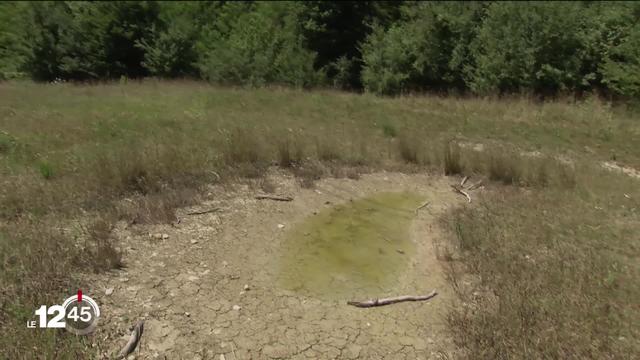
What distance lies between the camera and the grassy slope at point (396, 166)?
3754 millimetres

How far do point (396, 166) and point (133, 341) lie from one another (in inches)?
209

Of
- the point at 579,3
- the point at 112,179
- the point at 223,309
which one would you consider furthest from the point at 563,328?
the point at 579,3

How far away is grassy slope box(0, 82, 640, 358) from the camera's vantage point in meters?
3.75

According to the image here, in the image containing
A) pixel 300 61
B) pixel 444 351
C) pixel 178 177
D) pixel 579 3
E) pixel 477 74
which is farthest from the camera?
pixel 300 61

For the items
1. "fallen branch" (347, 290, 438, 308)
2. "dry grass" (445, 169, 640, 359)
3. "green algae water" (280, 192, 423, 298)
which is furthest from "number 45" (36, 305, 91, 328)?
"dry grass" (445, 169, 640, 359)

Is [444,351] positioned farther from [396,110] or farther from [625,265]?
[396,110]

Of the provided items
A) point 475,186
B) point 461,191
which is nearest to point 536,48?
point 475,186

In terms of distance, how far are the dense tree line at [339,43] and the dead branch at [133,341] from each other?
1290 cm

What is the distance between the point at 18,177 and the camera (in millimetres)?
5594

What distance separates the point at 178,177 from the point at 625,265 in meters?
5.37

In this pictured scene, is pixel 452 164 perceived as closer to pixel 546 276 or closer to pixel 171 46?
pixel 546 276

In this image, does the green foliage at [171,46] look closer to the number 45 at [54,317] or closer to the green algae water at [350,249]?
the green algae water at [350,249]

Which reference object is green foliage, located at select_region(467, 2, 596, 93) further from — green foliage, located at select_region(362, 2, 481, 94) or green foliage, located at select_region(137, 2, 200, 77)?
green foliage, located at select_region(137, 2, 200, 77)

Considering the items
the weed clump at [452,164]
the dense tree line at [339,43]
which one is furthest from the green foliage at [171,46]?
the weed clump at [452,164]
